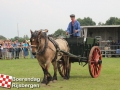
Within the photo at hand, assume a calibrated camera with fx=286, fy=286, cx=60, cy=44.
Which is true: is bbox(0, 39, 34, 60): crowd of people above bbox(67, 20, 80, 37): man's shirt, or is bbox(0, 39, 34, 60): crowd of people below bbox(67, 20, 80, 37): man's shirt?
below

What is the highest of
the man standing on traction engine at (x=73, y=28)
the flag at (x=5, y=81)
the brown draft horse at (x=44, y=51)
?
the man standing on traction engine at (x=73, y=28)

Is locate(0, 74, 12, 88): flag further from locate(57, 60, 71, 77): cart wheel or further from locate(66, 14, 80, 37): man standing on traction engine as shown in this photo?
locate(66, 14, 80, 37): man standing on traction engine

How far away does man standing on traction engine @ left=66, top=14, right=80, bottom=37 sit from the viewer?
11.3 metres

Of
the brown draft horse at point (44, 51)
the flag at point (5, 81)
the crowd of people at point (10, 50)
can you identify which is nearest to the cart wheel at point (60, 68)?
the brown draft horse at point (44, 51)

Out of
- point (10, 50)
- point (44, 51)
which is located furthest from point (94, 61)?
point (10, 50)

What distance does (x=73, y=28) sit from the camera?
1146 cm

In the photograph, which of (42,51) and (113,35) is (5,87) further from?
(113,35)

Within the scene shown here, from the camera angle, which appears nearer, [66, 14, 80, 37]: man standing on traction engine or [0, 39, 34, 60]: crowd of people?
[66, 14, 80, 37]: man standing on traction engine

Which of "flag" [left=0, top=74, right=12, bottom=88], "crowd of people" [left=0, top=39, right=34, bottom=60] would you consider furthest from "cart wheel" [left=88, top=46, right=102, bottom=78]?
"crowd of people" [left=0, top=39, right=34, bottom=60]

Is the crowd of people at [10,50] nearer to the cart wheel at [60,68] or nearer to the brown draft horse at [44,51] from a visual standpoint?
the cart wheel at [60,68]

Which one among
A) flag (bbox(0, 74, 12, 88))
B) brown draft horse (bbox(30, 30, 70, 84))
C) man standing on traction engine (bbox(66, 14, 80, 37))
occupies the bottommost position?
flag (bbox(0, 74, 12, 88))

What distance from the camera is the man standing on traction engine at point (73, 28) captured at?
37.2 ft

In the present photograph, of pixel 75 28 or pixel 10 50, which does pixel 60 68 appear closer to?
pixel 75 28

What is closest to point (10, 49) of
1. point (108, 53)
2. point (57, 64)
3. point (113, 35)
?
point (108, 53)
